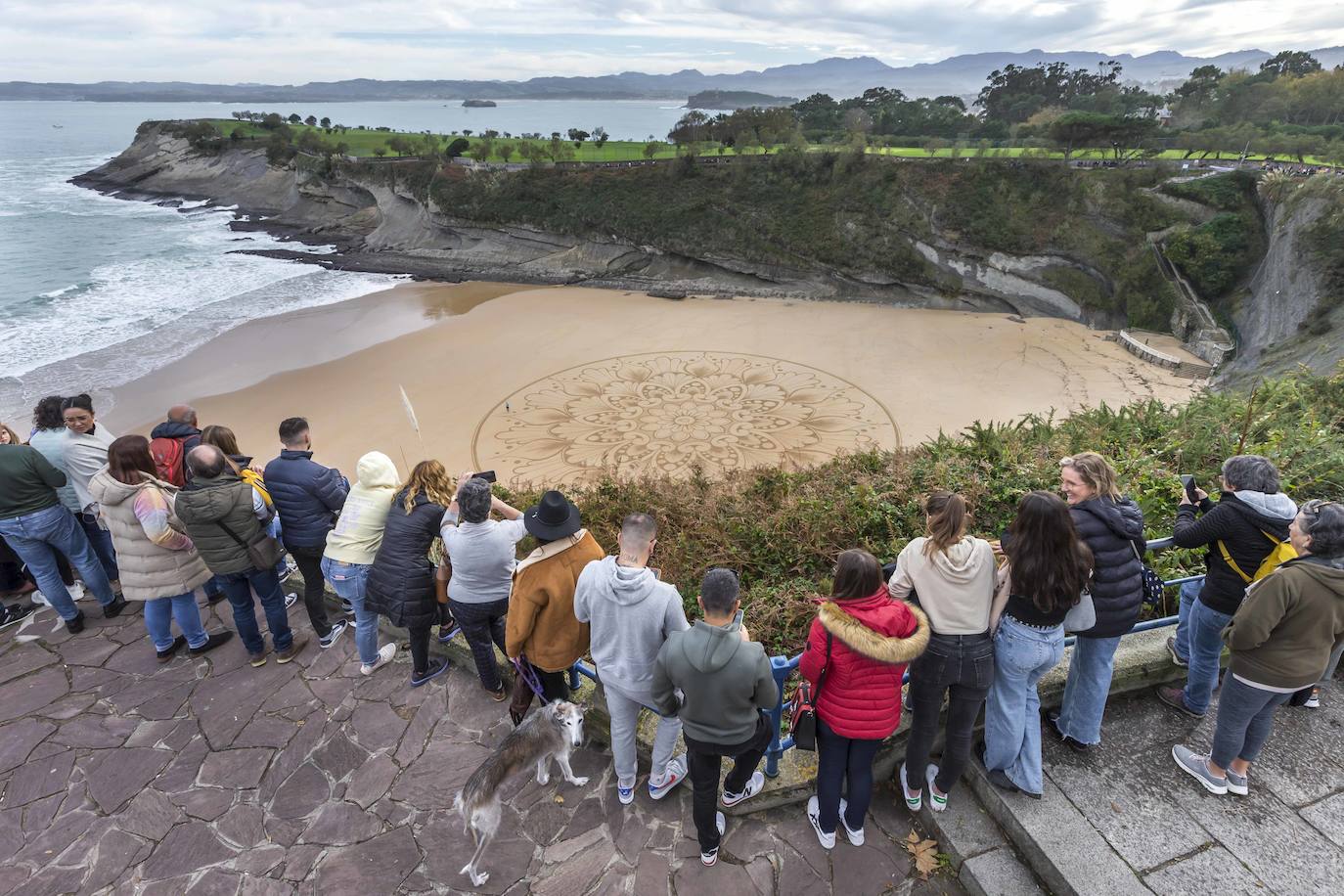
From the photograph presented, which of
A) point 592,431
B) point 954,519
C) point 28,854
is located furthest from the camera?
point 592,431

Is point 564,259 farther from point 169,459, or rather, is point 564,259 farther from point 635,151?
point 169,459

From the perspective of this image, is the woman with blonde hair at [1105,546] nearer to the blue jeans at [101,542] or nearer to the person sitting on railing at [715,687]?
the person sitting on railing at [715,687]

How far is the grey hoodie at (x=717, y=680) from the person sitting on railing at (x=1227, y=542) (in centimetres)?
277

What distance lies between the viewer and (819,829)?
3.59 m

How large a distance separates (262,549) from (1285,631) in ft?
21.0

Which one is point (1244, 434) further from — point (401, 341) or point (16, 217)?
point (16, 217)

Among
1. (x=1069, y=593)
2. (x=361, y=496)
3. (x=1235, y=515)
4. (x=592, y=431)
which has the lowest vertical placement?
(x=592, y=431)

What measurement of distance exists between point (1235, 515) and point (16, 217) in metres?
66.1

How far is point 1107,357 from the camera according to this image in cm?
2197

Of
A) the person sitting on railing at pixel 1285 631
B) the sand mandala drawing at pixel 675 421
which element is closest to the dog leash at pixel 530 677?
the person sitting on railing at pixel 1285 631

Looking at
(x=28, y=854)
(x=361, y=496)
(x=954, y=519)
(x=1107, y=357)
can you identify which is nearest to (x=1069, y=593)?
(x=954, y=519)

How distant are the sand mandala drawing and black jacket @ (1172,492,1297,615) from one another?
951 cm

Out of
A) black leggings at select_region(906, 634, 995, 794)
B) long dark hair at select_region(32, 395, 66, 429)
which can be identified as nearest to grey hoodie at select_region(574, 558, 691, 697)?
black leggings at select_region(906, 634, 995, 794)

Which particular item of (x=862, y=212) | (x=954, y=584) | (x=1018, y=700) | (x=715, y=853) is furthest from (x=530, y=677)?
(x=862, y=212)
